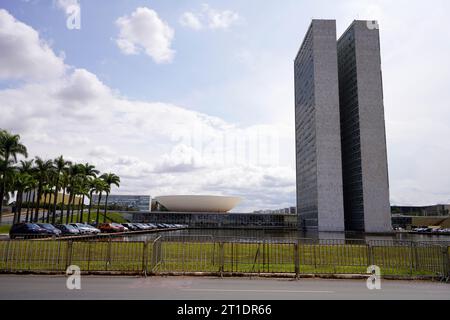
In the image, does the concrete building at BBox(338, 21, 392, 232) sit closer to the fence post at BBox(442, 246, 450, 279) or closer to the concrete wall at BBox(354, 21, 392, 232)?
the concrete wall at BBox(354, 21, 392, 232)

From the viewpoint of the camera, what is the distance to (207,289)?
11664 millimetres

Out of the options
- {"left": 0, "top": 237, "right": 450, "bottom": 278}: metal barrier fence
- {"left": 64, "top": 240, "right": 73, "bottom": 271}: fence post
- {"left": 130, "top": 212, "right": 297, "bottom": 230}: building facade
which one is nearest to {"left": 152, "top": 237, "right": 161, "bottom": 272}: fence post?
{"left": 0, "top": 237, "right": 450, "bottom": 278}: metal barrier fence

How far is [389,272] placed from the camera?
619 inches

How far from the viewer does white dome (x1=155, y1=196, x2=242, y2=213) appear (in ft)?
464

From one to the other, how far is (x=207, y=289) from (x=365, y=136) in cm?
10468

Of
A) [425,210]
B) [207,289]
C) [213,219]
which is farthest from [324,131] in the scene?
[207,289]

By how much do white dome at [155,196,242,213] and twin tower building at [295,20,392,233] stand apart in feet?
131

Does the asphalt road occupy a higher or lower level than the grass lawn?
lower

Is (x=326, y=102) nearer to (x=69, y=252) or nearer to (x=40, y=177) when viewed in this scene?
(x=40, y=177)

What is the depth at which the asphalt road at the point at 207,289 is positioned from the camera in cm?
1048

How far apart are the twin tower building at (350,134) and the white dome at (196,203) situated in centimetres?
3986

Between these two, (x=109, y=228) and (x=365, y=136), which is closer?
(x=109, y=228)
